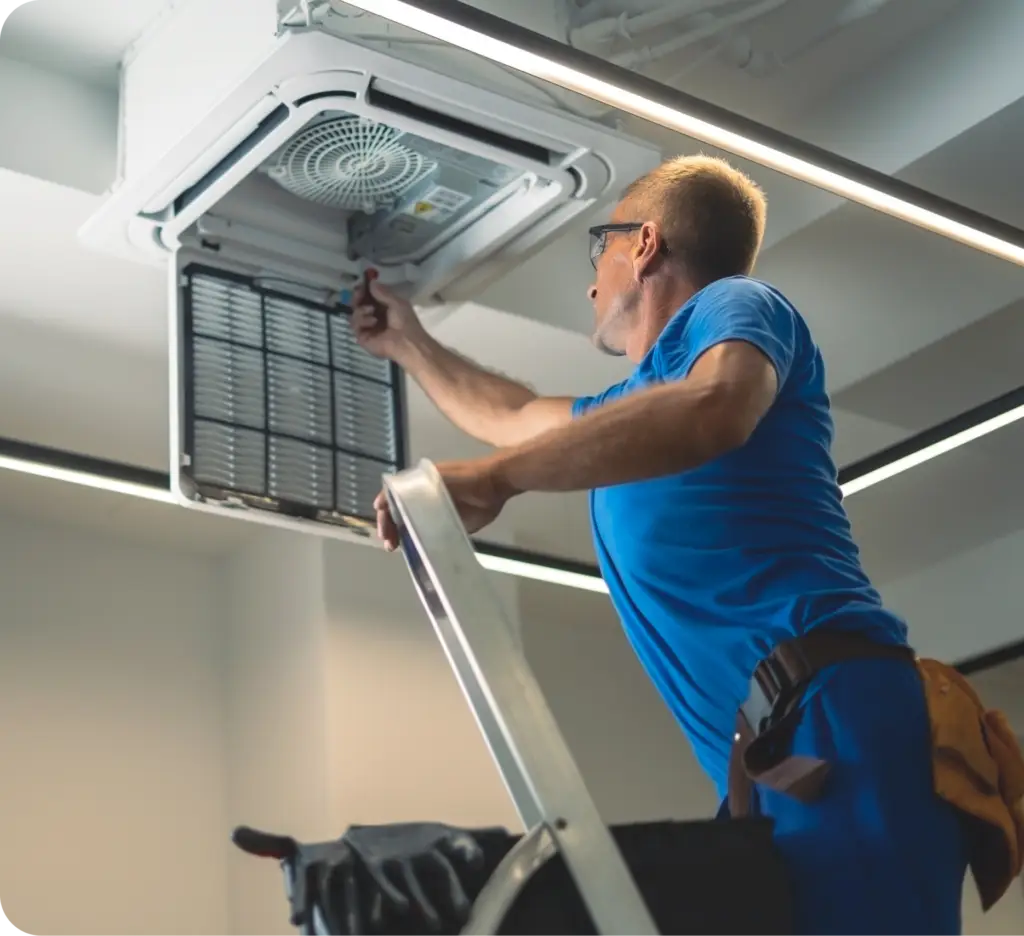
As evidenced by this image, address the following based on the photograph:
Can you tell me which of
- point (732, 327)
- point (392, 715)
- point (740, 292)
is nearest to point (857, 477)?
point (392, 715)

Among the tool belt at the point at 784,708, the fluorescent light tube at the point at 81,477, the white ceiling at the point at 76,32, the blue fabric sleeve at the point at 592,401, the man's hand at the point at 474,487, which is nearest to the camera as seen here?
the man's hand at the point at 474,487

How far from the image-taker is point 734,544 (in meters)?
1.85

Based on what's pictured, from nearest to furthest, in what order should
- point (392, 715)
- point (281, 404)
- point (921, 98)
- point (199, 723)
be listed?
1. point (281, 404)
2. point (921, 98)
3. point (392, 715)
4. point (199, 723)

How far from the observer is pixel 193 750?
443 cm

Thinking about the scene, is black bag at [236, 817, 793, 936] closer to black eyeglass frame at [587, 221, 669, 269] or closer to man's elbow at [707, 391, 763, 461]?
man's elbow at [707, 391, 763, 461]

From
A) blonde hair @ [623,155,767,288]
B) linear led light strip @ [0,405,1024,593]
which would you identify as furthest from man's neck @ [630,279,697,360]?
linear led light strip @ [0,405,1024,593]

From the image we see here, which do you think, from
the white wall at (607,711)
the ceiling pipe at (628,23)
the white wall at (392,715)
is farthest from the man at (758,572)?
the white wall at (607,711)

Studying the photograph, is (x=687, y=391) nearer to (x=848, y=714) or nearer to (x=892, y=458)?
(x=848, y=714)

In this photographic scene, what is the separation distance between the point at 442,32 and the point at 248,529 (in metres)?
2.57

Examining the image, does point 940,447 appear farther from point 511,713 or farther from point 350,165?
point 511,713

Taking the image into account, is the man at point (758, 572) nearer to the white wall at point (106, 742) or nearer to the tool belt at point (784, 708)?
the tool belt at point (784, 708)

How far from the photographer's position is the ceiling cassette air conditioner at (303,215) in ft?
8.05

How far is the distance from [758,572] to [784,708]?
17cm

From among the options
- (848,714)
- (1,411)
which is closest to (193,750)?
(1,411)
